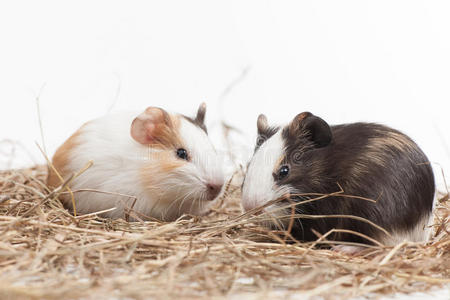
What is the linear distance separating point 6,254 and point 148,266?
0.67m

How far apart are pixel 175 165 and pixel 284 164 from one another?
775 mm

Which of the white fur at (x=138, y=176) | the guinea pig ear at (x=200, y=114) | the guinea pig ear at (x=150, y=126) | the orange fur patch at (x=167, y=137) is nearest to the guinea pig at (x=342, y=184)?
the white fur at (x=138, y=176)

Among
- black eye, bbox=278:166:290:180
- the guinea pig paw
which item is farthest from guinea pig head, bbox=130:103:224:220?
the guinea pig paw

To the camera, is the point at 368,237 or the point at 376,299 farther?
the point at 368,237

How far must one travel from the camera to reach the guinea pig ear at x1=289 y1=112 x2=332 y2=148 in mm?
3346

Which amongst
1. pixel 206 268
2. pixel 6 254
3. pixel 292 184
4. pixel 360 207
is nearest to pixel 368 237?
pixel 360 207

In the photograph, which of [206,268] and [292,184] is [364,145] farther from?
[206,268]

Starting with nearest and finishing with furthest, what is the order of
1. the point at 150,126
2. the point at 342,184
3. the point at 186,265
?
the point at 186,265 < the point at 342,184 < the point at 150,126

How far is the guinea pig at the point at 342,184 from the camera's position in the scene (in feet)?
10.5

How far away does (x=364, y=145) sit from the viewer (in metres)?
3.36

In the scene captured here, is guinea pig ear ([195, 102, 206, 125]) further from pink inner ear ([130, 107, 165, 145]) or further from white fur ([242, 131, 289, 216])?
white fur ([242, 131, 289, 216])

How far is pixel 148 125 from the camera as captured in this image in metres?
3.79

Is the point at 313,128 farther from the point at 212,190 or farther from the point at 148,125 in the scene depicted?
the point at 148,125

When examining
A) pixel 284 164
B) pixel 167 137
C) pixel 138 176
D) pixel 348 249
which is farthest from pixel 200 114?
pixel 348 249
